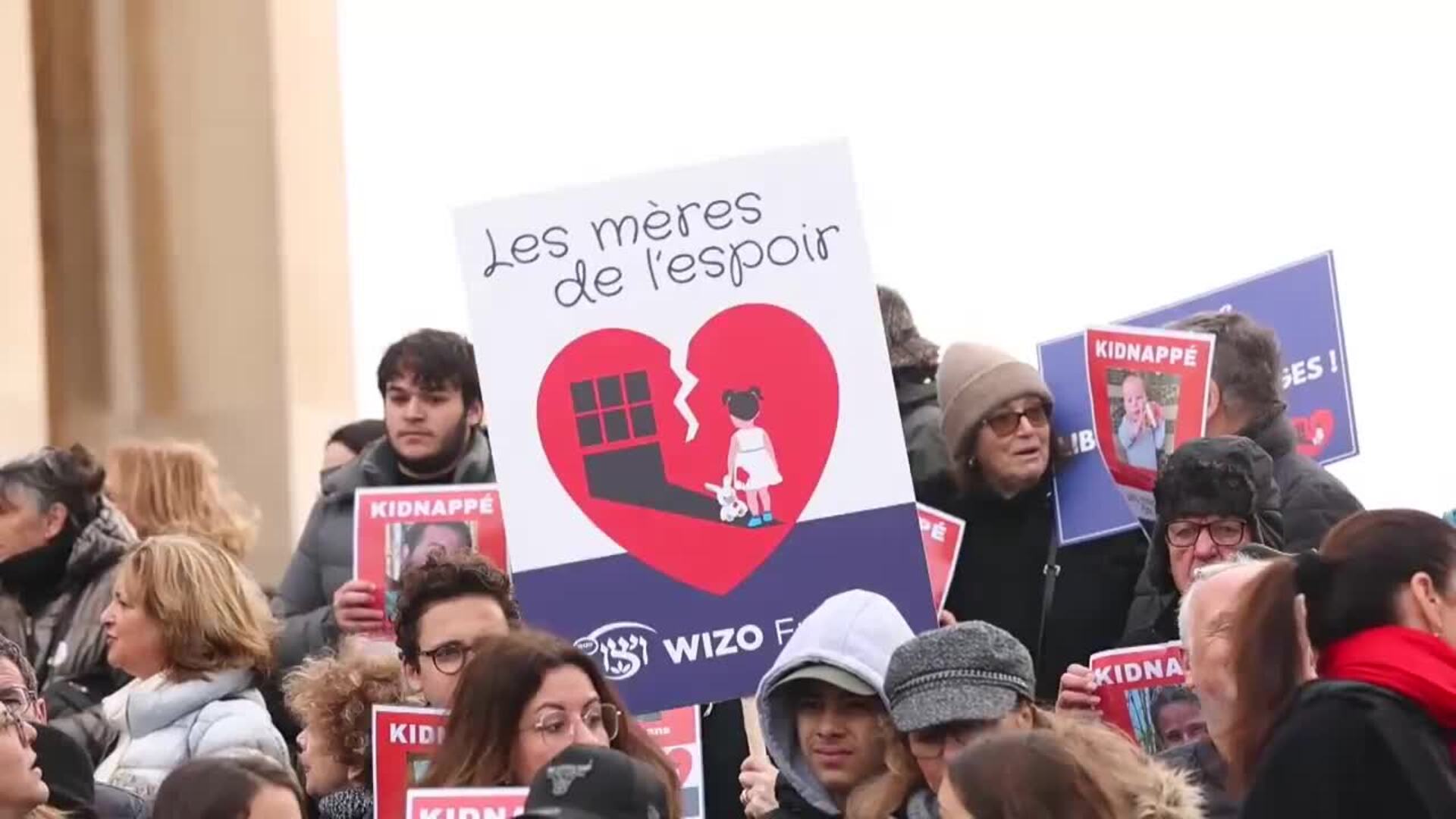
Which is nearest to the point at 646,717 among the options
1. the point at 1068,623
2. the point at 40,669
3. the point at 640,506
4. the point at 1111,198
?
the point at 640,506

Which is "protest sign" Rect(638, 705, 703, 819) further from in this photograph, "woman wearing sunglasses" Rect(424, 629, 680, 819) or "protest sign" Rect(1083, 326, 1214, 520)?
"protest sign" Rect(1083, 326, 1214, 520)

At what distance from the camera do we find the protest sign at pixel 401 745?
21.0ft

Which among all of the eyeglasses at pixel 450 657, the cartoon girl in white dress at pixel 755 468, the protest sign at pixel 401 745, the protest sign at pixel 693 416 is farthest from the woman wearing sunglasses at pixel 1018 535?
the protest sign at pixel 401 745

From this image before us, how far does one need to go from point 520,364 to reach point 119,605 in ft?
3.83

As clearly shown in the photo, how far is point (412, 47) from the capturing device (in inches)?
540

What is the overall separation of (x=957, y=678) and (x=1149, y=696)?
71cm

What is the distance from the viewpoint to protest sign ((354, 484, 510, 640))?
298 inches

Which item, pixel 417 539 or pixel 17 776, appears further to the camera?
pixel 417 539

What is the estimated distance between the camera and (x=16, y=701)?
6184 millimetres

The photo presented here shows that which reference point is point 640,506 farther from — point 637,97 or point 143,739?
point 637,97

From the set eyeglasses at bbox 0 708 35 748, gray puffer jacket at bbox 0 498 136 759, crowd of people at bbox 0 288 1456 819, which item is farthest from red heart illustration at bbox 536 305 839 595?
gray puffer jacket at bbox 0 498 136 759

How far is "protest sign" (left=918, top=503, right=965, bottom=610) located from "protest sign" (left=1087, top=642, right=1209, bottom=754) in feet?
2.80

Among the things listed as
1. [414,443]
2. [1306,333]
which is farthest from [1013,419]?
[414,443]

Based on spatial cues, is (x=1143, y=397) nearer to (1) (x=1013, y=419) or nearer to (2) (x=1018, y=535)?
(1) (x=1013, y=419)
